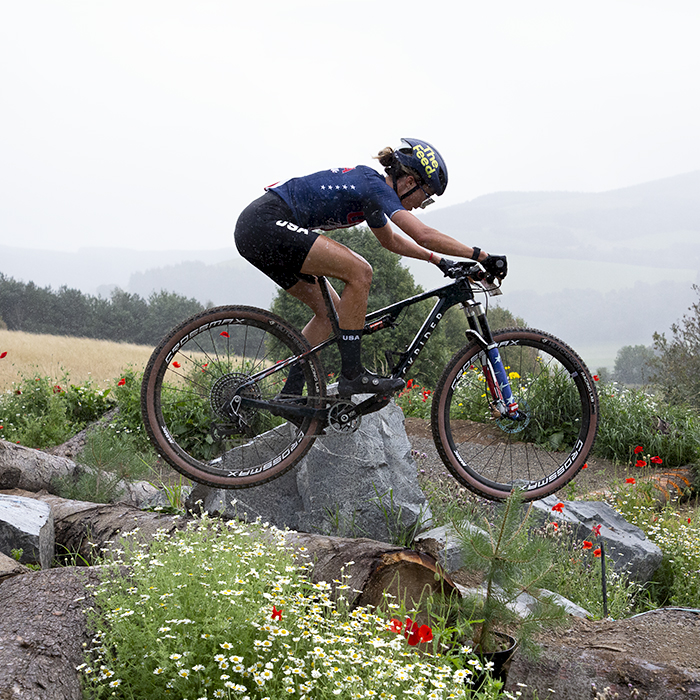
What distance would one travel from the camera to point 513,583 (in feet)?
10.6

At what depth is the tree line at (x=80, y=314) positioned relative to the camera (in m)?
29.5

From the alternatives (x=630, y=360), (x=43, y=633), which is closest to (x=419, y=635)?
(x=43, y=633)

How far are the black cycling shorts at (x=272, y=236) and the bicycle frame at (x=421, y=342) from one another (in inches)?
12.3

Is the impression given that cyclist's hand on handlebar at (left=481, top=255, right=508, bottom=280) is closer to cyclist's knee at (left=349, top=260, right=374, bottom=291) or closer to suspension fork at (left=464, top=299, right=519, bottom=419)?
suspension fork at (left=464, top=299, right=519, bottom=419)

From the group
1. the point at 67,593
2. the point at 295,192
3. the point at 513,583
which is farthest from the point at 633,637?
the point at 295,192

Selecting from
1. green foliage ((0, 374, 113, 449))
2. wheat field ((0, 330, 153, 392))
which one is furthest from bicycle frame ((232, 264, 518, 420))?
wheat field ((0, 330, 153, 392))

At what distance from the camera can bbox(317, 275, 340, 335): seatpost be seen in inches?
166

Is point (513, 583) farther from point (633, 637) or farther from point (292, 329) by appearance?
point (292, 329)

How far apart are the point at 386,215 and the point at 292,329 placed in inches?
38.9

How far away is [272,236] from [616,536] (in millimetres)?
3965

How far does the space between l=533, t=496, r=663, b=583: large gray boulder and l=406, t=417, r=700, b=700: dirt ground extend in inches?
62.1

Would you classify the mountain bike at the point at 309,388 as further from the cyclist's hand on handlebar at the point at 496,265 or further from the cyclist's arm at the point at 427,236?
the cyclist's arm at the point at 427,236

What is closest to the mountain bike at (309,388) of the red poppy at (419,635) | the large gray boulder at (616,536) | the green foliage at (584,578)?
the green foliage at (584,578)

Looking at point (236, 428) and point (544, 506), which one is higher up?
point (236, 428)
